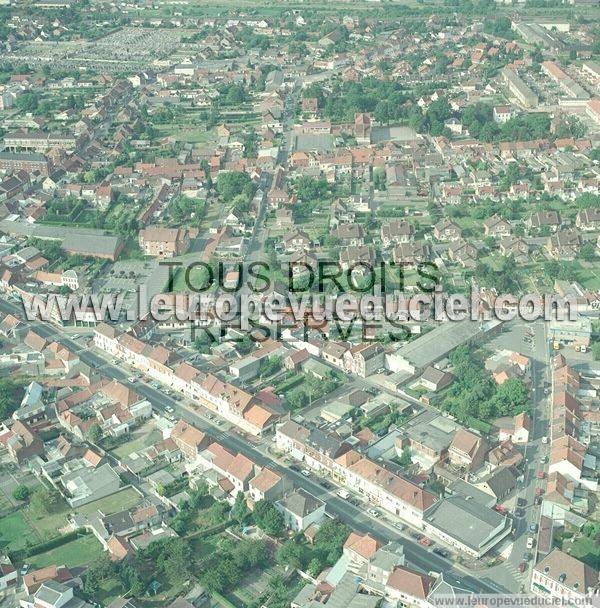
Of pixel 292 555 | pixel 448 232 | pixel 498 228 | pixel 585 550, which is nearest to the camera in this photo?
pixel 292 555

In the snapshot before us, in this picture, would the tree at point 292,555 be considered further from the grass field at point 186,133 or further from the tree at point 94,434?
the grass field at point 186,133

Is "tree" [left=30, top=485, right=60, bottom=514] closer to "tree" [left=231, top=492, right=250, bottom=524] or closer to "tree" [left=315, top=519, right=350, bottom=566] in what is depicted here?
"tree" [left=231, top=492, right=250, bottom=524]

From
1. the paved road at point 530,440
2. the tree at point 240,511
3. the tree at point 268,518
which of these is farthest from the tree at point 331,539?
the paved road at point 530,440

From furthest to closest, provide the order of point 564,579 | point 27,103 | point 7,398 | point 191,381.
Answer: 1. point 27,103
2. point 191,381
3. point 7,398
4. point 564,579

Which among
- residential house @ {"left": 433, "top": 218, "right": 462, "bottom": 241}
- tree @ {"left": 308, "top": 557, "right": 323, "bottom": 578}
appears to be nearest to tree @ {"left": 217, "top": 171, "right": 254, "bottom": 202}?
residential house @ {"left": 433, "top": 218, "right": 462, "bottom": 241}

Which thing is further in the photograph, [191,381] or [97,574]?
[191,381]

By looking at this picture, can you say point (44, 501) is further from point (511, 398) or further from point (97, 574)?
point (511, 398)

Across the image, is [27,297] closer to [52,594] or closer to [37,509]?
[37,509]

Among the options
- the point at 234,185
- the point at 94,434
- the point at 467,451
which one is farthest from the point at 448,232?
the point at 94,434
